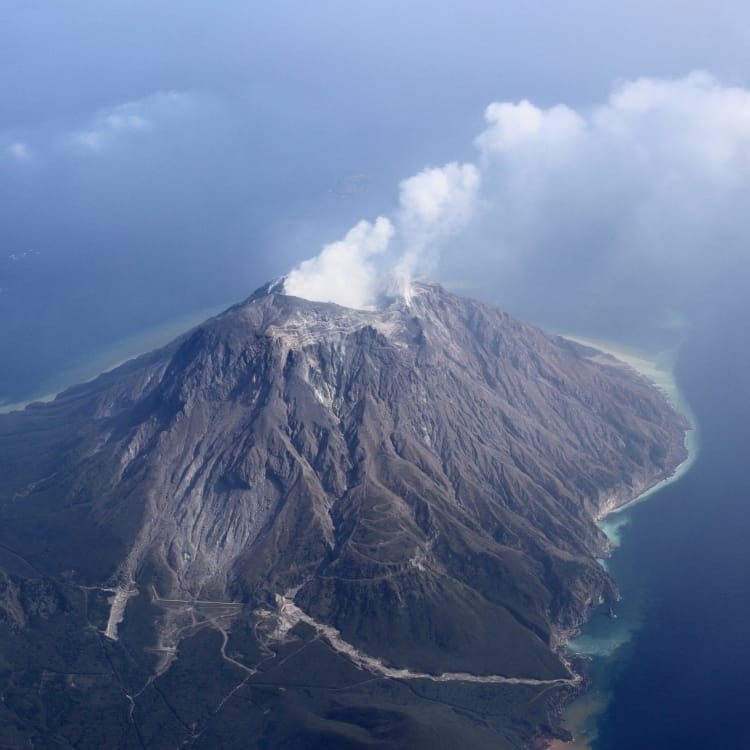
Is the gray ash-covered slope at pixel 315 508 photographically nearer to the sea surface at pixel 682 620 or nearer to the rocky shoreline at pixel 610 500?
the rocky shoreline at pixel 610 500

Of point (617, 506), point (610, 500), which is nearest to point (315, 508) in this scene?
point (610, 500)

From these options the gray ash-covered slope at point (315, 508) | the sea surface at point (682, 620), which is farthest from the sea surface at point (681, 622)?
the gray ash-covered slope at point (315, 508)

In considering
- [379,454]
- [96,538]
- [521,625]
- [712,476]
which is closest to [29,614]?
[96,538]

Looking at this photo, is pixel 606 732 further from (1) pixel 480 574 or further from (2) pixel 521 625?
(1) pixel 480 574

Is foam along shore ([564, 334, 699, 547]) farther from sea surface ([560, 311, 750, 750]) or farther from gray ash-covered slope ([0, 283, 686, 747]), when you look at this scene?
gray ash-covered slope ([0, 283, 686, 747])

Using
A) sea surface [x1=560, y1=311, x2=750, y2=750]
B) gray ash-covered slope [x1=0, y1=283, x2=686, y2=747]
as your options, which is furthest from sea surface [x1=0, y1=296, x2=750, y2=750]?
gray ash-covered slope [x1=0, y1=283, x2=686, y2=747]

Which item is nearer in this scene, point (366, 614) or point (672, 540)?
point (366, 614)

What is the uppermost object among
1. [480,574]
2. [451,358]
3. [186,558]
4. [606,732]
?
[451,358]
